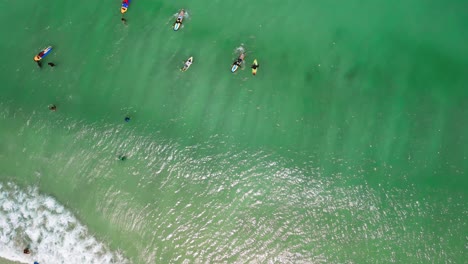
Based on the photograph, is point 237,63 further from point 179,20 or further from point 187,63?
point 179,20

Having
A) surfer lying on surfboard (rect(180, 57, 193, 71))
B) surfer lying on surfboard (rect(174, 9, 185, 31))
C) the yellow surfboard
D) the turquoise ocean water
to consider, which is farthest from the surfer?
surfer lying on surfboard (rect(174, 9, 185, 31))

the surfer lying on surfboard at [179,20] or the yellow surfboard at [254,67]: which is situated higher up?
the surfer lying on surfboard at [179,20]

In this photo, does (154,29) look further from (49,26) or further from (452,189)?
(452,189)

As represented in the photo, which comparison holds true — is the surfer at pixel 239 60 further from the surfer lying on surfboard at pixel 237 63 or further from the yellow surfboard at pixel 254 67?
the yellow surfboard at pixel 254 67

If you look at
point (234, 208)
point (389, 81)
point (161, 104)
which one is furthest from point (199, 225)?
point (389, 81)

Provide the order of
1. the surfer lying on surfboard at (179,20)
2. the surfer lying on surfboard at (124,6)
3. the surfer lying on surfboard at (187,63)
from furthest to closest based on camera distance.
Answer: the surfer lying on surfboard at (124,6)
the surfer lying on surfboard at (179,20)
the surfer lying on surfboard at (187,63)

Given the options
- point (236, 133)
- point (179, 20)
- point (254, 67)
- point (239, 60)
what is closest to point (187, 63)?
point (179, 20)

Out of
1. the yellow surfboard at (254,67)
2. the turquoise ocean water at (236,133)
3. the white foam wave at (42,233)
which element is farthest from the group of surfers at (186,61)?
the white foam wave at (42,233)
